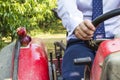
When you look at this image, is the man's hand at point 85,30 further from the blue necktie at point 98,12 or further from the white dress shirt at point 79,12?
the blue necktie at point 98,12

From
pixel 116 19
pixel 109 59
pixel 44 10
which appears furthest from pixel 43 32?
pixel 109 59

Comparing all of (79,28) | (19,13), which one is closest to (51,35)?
(19,13)

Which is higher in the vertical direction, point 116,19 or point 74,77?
point 116,19

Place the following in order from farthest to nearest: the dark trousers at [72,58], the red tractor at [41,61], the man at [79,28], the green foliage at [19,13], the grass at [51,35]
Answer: the grass at [51,35]
the green foliage at [19,13]
the dark trousers at [72,58]
the man at [79,28]
the red tractor at [41,61]

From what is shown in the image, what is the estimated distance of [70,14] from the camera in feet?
8.64

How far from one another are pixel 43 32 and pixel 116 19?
8.44m

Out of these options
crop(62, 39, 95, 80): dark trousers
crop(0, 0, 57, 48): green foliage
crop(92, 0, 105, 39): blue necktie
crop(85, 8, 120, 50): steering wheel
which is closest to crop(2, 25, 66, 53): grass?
Result: crop(0, 0, 57, 48): green foliage

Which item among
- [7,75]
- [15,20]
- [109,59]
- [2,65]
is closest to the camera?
[109,59]

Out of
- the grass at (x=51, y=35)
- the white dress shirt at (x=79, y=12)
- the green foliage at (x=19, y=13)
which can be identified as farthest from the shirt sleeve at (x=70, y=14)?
the grass at (x=51, y=35)

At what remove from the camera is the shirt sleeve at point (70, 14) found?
2555 millimetres

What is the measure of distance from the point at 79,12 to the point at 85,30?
34 cm

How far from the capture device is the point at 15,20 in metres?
5.70

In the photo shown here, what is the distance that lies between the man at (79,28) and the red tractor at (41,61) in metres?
0.06

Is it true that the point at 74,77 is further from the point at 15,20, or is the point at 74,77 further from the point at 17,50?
the point at 15,20
